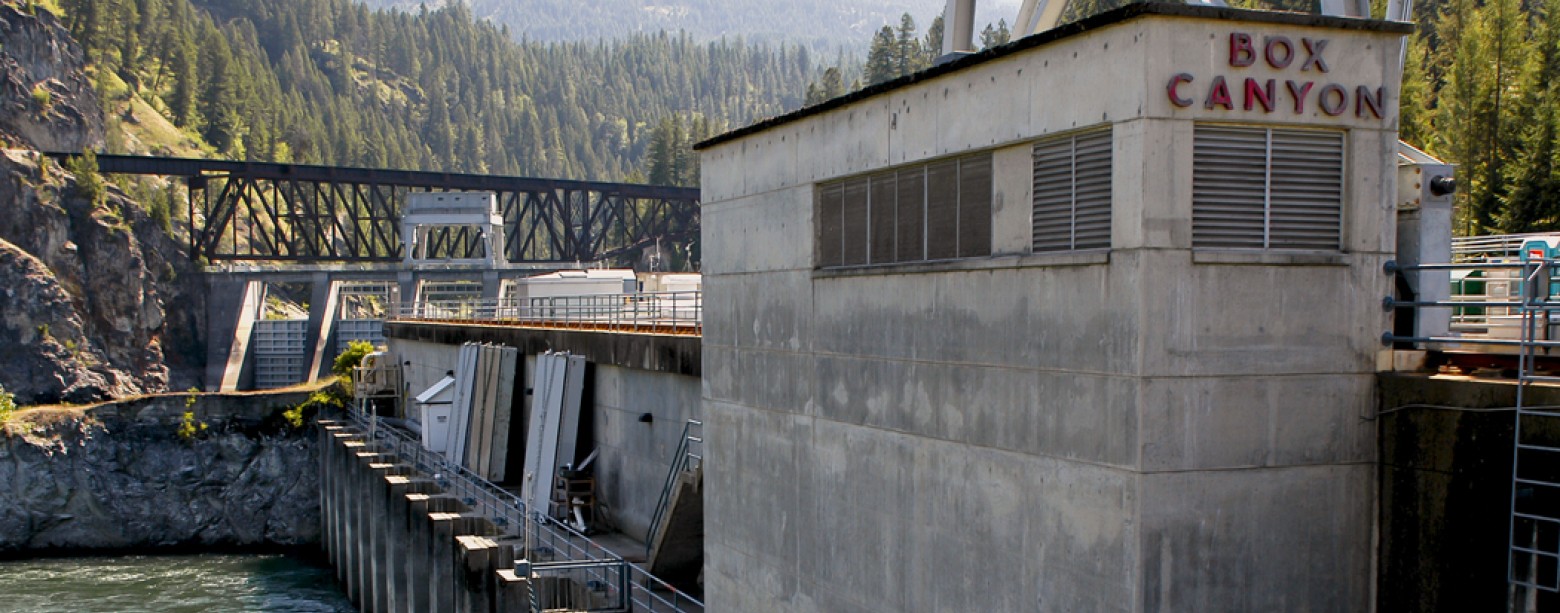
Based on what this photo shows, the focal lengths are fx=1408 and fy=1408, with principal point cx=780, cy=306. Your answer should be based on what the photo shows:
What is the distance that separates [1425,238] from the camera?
443 inches

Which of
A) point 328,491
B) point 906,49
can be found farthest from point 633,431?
point 906,49

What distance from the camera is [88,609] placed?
44562 millimetres

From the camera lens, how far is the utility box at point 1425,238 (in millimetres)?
11094

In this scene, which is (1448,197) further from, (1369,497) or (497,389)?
(497,389)

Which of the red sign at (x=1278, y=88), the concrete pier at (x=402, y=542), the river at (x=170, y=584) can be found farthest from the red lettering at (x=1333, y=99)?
the river at (x=170, y=584)

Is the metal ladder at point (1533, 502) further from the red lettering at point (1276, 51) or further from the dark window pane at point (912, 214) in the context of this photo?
the dark window pane at point (912, 214)

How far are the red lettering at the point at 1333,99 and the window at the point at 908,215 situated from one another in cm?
Result: 280

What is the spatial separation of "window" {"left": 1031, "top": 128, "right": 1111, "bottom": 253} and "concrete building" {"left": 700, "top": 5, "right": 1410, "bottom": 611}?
0.8 inches

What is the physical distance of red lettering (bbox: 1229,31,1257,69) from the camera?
10312 millimetres

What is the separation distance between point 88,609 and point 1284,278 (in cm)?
4377

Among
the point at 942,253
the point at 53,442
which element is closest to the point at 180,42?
the point at 53,442

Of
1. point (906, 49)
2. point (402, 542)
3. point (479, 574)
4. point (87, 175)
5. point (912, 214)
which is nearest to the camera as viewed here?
point (912, 214)

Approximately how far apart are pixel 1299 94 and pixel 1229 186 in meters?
0.90

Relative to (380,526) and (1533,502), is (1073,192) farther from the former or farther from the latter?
(380,526)
